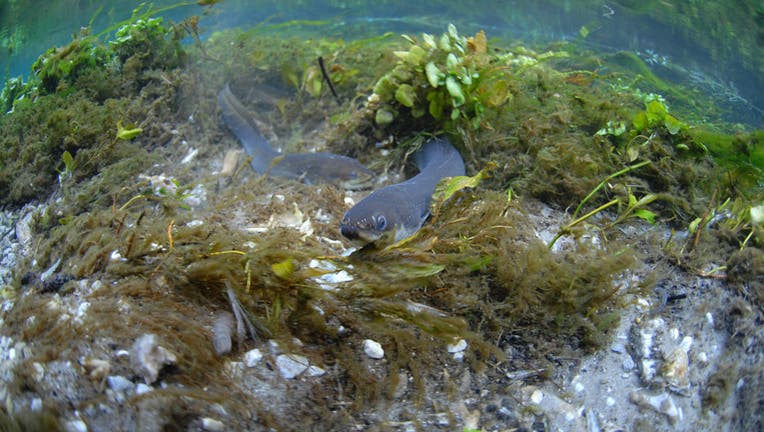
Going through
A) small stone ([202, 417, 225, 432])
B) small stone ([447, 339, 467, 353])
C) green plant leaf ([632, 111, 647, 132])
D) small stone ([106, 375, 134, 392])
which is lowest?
small stone ([447, 339, 467, 353])

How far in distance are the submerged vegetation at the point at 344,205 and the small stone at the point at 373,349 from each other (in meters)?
0.05

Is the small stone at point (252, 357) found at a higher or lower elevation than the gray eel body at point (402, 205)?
lower

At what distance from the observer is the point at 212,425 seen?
179cm

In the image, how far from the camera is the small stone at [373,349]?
234cm

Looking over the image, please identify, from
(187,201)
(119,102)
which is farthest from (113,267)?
(119,102)

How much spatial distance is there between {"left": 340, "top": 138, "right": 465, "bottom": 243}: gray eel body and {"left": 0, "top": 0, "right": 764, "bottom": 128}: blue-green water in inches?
202

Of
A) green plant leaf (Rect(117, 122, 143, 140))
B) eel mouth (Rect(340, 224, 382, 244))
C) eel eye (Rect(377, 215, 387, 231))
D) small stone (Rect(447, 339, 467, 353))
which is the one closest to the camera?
small stone (Rect(447, 339, 467, 353))

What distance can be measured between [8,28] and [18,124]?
27.1 ft

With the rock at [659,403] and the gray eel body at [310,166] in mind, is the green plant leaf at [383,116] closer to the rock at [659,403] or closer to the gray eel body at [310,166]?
the gray eel body at [310,166]

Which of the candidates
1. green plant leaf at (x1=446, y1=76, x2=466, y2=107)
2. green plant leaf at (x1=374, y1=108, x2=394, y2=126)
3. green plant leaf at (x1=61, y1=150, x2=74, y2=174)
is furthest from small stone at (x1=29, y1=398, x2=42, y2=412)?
green plant leaf at (x1=446, y1=76, x2=466, y2=107)

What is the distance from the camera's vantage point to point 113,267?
2.35m

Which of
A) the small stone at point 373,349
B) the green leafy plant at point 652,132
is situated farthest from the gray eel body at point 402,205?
the green leafy plant at point 652,132

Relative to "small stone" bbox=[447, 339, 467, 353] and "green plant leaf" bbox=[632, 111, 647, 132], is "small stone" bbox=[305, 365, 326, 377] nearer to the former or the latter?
"small stone" bbox=[447, 339, 467, 353]

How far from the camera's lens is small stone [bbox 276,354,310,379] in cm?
215
